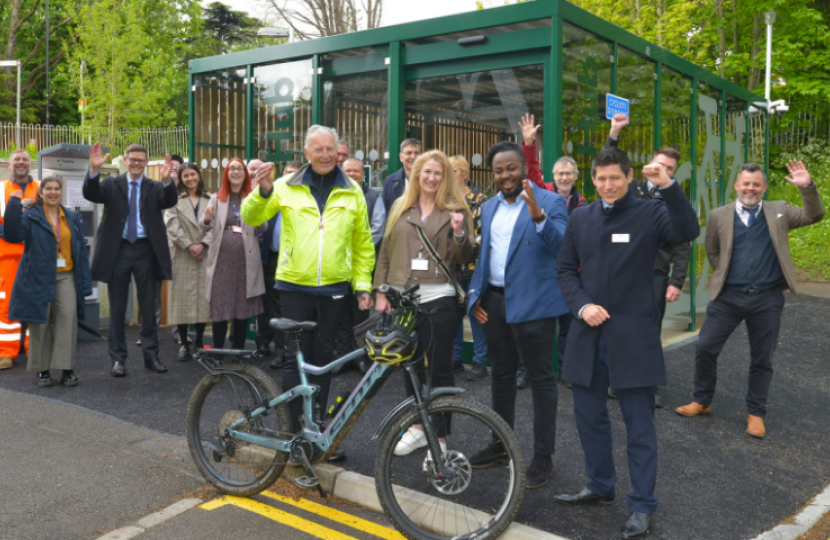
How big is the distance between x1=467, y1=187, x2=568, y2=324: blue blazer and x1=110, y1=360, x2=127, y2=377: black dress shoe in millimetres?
4294

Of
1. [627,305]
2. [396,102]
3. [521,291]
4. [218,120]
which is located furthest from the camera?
[218,120]

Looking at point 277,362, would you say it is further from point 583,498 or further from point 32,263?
point 583,498

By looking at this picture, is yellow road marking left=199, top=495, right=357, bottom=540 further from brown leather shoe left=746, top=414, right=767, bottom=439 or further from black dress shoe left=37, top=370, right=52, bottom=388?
black dress shoe left=37, top=370, right=52, bottom=388

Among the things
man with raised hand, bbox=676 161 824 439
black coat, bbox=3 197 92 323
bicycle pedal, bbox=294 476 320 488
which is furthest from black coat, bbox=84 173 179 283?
man with raised hand, bbox=676 161 824 439

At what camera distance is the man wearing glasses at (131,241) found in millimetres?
6891

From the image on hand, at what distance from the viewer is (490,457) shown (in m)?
3.73

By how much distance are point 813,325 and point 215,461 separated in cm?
870

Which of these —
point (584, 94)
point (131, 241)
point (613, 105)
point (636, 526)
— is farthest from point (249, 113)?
point (636, 526)

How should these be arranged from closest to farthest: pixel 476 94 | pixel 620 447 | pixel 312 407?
pixel 312 407
pixel 620 447
pixel 476 94

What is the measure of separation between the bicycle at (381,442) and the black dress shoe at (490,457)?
3cm

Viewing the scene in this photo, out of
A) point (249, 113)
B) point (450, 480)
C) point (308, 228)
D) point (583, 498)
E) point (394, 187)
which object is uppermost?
point (249, 113)

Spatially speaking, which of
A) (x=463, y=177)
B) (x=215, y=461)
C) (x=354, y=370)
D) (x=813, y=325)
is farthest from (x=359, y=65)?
(x=813, y=325)

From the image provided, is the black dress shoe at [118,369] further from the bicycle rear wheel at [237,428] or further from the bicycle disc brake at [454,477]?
the bicycle disc brake at [454,477]

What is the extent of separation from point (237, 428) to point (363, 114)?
181 inches
